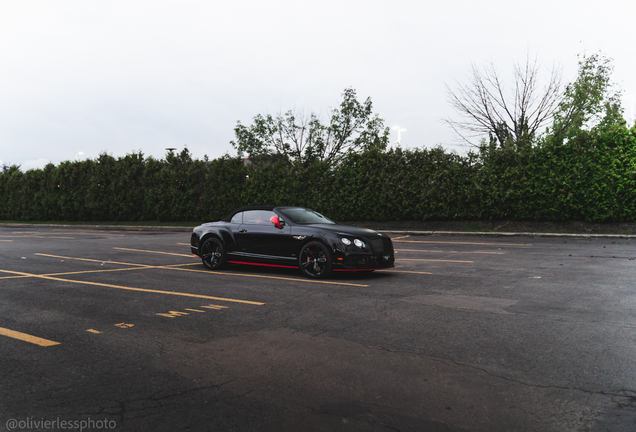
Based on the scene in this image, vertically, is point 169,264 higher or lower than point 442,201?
lower

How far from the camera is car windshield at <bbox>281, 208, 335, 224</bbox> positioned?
421 inches

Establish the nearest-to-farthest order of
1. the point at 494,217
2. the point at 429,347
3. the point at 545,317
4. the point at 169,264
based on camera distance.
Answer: the point at 429,347 → the point at 545,317 → the point at 169,264 → the point at 494,217

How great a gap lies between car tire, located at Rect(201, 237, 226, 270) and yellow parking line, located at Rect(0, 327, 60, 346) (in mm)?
5523

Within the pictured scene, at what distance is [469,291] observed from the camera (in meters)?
8.16

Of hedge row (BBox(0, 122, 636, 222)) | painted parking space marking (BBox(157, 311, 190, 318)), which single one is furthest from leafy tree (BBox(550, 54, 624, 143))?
painted parking space marking (BBox(157, 311, 190, 318))

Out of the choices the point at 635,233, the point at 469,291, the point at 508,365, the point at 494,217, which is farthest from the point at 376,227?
the point at 508,365

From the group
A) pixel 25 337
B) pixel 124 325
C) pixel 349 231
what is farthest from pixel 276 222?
pixel 25 337

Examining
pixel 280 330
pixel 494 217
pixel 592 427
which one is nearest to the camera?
pixel 592 427

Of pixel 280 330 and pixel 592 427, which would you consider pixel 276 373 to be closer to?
pixel 280 330

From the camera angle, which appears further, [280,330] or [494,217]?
[494,217]

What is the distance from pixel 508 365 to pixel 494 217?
61.0 feet

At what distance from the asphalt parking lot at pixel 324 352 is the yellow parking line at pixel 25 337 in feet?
0.12

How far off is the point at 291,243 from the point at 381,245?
6.13 ft

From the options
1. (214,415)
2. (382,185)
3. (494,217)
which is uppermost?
(382,185)
